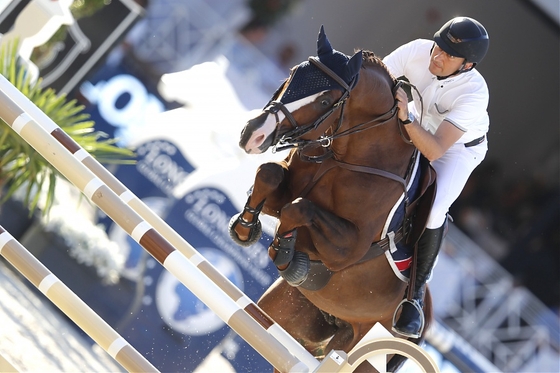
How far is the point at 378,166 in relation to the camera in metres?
2.86

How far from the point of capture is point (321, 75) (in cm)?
248

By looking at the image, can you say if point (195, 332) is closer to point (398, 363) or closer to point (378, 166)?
point (398, 363)

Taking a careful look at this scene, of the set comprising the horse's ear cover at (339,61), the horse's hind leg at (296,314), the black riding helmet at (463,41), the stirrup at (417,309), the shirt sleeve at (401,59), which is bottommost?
the horse's hind leg at (296,314)

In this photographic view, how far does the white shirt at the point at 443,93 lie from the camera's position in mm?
2932

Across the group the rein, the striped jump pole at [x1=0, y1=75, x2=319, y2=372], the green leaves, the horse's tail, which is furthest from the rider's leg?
the green leaves

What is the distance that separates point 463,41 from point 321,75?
680mm

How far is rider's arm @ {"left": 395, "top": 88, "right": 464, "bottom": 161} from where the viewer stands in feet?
9.08

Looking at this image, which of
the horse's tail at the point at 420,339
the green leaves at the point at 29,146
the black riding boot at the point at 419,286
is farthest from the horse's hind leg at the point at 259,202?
the green leaves at the point at 29,146

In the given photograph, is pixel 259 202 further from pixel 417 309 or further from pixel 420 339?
pixel 420 339

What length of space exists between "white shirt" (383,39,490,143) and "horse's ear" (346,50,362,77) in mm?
581

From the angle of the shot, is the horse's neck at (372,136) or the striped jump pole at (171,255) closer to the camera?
the striped jump pole at (171,255)

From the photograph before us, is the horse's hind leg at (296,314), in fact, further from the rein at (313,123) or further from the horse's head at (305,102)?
the horse's head at (305,102)

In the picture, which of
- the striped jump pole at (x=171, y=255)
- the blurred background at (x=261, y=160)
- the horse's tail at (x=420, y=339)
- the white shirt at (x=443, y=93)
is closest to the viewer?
the striped jump pole at (x=171, y=255)

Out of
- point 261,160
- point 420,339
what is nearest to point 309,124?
point 420,339
